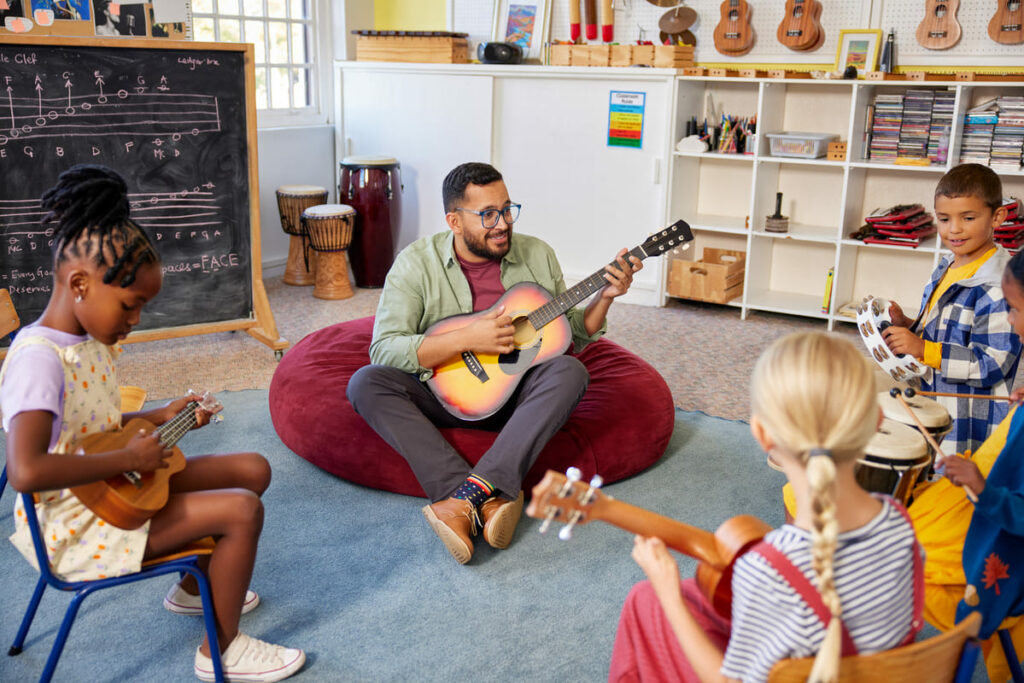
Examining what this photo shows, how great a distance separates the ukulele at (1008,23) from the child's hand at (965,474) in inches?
131

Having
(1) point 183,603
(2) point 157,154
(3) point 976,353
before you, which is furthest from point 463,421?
(2) point 157,154

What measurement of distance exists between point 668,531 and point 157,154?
118 inches

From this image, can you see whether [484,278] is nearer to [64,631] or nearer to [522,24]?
[64,631]

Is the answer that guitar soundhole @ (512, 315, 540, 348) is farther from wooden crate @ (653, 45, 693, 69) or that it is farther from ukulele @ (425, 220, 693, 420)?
wooden crate @ (653, 45, 693, 69)

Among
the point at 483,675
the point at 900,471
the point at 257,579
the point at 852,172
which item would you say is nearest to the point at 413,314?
the point at 257,579

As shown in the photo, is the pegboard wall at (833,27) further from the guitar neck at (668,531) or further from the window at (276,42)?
the guitar neck at (668,531)

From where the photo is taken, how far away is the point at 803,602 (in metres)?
1.13

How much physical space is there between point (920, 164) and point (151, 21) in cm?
335

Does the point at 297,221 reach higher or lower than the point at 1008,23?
lower

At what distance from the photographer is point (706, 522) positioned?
8.61 feet

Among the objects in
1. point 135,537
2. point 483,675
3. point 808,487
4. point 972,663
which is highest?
point 808,487

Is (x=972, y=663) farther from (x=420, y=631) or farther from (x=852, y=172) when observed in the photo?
(x=852, y=172)

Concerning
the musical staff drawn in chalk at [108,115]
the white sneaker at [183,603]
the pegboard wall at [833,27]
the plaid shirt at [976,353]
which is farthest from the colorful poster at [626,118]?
the white sneaker at [183,603]

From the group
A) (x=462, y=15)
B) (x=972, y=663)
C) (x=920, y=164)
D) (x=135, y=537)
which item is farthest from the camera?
(x=462, y=15)
